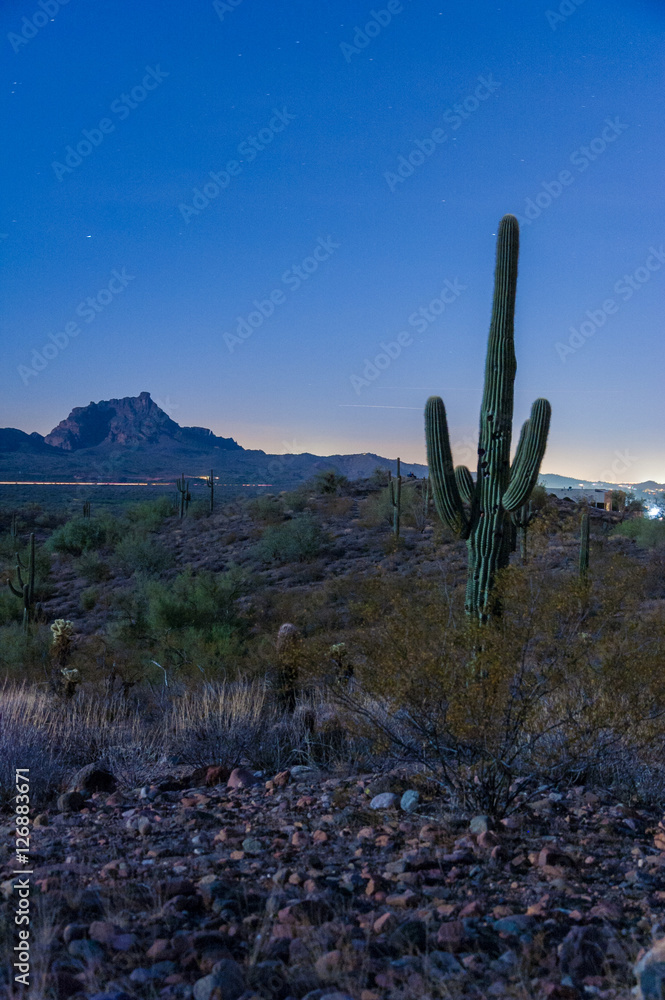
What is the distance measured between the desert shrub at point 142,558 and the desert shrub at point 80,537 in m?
5.01

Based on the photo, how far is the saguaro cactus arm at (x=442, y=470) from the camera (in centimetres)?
992

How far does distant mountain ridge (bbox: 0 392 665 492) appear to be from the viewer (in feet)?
393

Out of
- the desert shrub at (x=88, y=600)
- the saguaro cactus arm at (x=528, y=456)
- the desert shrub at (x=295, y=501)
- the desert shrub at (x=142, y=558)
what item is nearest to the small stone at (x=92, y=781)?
the saguaro cactus arm at (x=528, y=456)

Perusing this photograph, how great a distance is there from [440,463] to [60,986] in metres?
7.81

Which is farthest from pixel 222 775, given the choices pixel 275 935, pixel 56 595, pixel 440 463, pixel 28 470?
pixel 28 470

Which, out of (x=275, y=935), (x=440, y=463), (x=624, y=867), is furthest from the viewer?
(x=440, y=463)

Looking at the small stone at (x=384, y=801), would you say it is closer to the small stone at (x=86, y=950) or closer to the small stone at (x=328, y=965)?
the small stone at (x=328, y=965)

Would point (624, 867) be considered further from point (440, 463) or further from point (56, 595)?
point (56, 595)

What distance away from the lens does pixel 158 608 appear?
808 inches

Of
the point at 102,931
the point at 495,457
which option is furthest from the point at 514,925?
the point at 495,457

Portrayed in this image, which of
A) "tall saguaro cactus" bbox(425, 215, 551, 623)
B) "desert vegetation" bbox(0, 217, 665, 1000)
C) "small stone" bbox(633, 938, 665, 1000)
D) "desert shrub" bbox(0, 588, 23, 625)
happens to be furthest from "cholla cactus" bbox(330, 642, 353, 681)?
"desert shrub" bbox(0, 588, 23, 625)

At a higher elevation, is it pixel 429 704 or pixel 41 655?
pixel 429 704

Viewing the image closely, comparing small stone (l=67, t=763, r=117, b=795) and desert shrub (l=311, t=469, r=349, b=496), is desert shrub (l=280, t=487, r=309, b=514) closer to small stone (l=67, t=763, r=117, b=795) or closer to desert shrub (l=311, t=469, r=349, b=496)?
desert shrub (l=311, t=469, r=349, b=496)

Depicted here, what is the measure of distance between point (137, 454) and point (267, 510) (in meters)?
95.1
